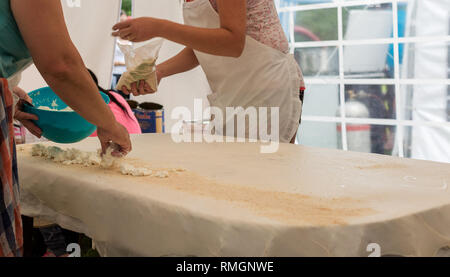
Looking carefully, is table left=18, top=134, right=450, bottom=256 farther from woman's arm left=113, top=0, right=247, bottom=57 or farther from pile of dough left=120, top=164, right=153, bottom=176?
woman's arm left=113, top=0, right=247, bottom=57

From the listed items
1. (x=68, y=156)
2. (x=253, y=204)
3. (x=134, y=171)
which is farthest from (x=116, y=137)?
(x=253, y=204)

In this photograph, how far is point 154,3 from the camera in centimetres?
397

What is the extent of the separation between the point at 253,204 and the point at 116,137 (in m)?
0.45

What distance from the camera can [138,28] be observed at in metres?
1.42

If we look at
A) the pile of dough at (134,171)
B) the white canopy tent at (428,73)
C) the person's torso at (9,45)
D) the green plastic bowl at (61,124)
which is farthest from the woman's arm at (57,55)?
the white canopy tent at (428,73)

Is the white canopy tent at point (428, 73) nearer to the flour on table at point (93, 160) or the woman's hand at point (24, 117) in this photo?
the flour on table at point (93, 160)

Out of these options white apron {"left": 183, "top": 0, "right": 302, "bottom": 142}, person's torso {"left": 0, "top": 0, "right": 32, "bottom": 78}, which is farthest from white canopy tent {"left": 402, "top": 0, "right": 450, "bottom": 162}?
person's torso {"left": 0, "top": 0, "right": 32, "bottom": 78}

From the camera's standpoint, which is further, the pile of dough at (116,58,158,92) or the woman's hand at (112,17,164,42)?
the pile of dough at (116,58,158,92)

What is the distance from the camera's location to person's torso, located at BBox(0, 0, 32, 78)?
896 mm

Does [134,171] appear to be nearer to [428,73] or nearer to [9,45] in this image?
[9,45]

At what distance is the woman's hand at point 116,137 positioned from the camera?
3.58 feet

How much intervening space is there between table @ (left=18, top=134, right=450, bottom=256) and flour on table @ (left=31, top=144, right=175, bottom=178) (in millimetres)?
24
